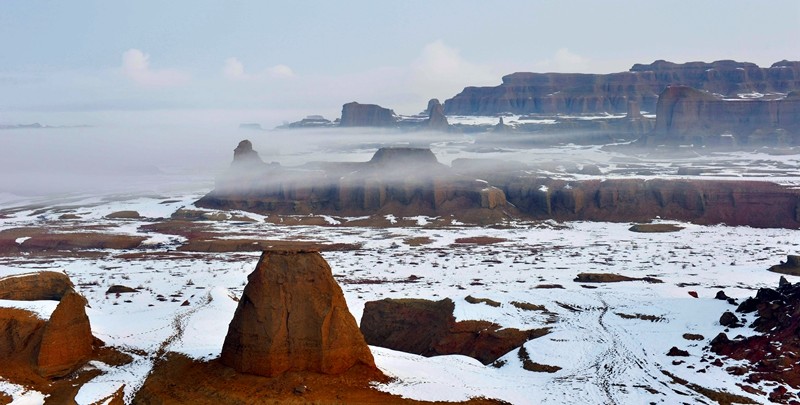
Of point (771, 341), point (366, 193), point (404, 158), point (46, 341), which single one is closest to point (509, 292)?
point (771, 341)

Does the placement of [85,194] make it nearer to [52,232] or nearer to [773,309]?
[52,232]

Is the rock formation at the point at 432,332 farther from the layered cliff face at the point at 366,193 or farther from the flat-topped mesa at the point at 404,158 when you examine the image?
Result: the flat-topped mesa at the point at 404,158

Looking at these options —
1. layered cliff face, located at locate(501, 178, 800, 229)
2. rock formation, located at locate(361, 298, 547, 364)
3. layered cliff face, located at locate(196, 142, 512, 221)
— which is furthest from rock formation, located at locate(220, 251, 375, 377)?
layered cliff face, located at locate(501, 178, 800, 229)

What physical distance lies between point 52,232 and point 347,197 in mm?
51993

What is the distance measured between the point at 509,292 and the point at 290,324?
28.4 m

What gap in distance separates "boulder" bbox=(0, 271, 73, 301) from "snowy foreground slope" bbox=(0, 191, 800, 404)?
2419mm

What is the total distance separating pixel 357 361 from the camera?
2952cm

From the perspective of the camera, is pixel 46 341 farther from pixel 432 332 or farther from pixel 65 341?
pixel 432 332

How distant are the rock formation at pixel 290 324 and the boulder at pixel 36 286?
13844 millimetres

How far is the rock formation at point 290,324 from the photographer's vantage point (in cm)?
2817

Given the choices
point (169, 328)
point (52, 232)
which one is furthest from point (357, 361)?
point (52, 232)

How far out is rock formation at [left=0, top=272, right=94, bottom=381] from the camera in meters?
29.3

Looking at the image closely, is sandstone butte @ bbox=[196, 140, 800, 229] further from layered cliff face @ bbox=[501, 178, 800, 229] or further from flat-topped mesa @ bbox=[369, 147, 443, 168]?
flat-topped mesa @ bbox=[369, 147, 443, 168]

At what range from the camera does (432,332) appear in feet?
151
